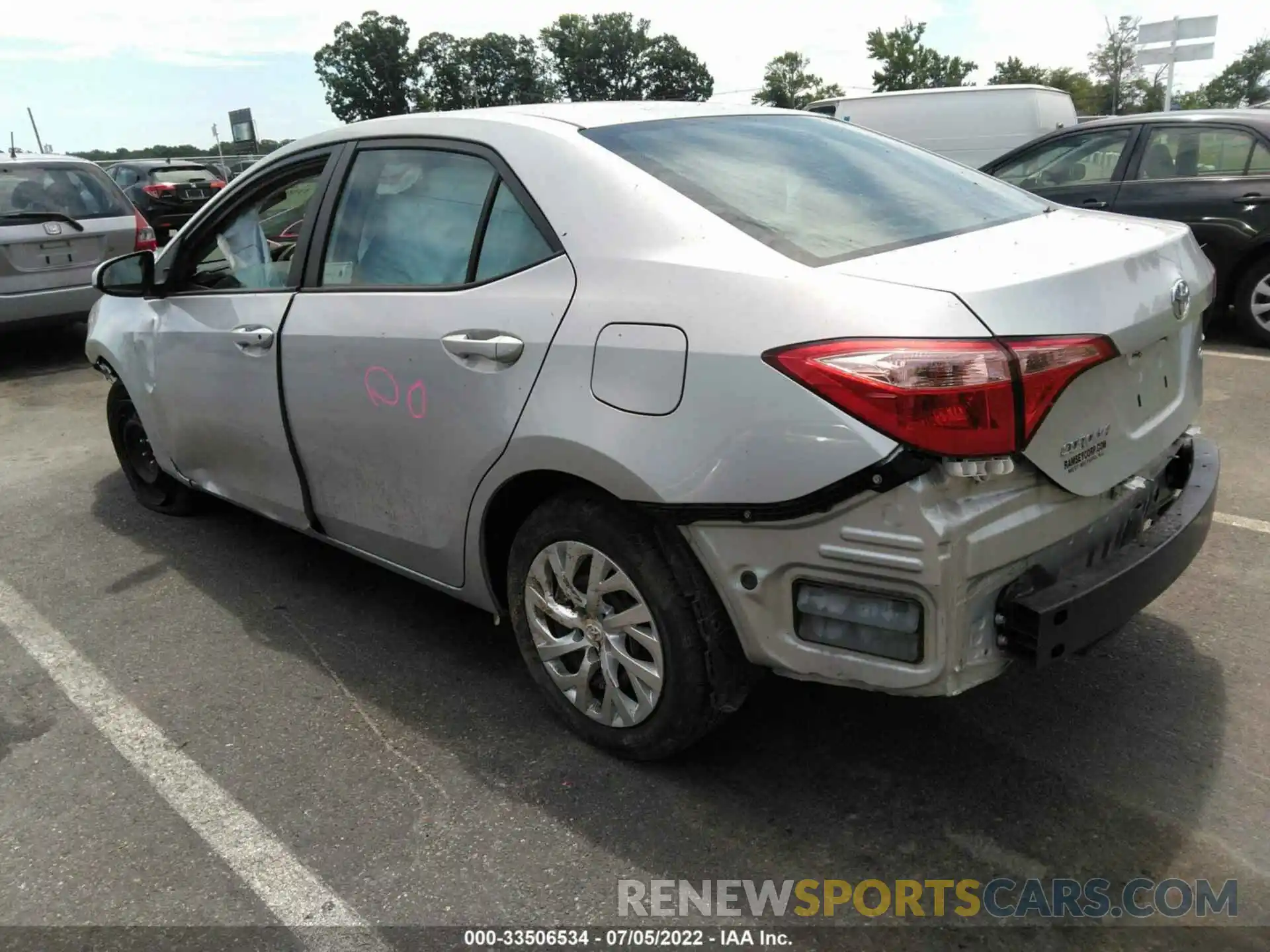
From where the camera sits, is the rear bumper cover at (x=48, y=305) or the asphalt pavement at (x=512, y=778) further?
the rear bumper cover at (x=48, y=305)

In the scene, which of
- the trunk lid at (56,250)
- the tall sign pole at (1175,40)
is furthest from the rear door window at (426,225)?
the tall sign pole at (1175,40)

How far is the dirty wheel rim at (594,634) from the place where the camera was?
8.18 feet

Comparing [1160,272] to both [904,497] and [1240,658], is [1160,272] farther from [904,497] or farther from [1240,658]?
[1240,658]

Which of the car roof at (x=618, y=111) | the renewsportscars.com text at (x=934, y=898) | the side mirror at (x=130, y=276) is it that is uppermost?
the car roof at (x=618, y=111)

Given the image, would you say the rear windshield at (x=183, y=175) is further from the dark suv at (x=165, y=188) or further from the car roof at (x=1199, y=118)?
the car roof at (x=1199, y=118)

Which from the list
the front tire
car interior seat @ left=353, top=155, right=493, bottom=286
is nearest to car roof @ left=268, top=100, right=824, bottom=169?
car interior seat @ left=353, top=155, right=493, bottom=286

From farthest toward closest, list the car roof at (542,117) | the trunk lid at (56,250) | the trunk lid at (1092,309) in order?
the trunk lid at (56,250) < the car roof at (542,117) < the trunk lid at (1092,309)

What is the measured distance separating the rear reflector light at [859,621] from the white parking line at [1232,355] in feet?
18.1

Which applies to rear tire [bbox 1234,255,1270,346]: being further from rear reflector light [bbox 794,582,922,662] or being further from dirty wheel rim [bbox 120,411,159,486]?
dirty wheel rim [bbox 120,411,159,486]

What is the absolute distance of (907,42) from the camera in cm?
5031

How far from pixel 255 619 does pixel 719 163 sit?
Answer: 2.34 meters

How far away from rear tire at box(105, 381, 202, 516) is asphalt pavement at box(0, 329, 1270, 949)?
3.33ft

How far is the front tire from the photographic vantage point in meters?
2.39

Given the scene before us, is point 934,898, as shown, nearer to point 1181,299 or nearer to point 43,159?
point 1181,299
